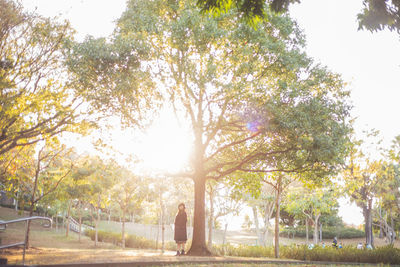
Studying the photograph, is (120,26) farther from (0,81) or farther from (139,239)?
(139,239)

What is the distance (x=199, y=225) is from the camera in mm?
14883

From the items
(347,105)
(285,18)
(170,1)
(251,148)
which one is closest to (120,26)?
(170,1)

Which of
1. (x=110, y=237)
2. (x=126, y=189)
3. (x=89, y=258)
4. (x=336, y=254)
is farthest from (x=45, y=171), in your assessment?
(x=336, y=254)

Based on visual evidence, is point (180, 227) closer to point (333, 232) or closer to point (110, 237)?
point (110, 237)

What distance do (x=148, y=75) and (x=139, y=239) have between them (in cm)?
1755

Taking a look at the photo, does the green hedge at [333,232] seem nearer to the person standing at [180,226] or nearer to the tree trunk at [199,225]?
the tree trunk at [199,225]

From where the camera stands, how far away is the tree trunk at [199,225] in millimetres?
14398

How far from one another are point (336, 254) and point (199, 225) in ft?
24.1

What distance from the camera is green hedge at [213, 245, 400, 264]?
50.9 feet

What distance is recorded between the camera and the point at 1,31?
11.5m

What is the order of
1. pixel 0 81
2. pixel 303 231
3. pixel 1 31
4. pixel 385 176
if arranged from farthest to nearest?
pixel 303 231, pixel 385 176, pixel 1 31, pixel 0 81

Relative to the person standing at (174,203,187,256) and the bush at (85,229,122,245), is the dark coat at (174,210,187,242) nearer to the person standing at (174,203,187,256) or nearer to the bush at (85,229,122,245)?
the person standing at (174,203,187,256)

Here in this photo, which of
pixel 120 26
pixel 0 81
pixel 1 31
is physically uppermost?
pixel 120 26

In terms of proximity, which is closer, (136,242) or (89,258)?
(89,258)
